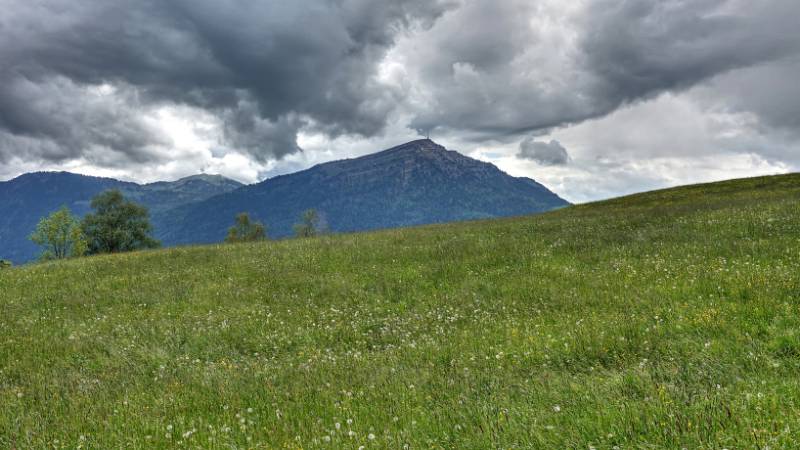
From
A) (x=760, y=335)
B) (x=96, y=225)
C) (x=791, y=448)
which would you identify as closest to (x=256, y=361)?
(x=791, y=448)

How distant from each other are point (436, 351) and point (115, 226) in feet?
320

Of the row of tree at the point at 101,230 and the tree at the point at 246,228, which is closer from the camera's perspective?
the row of tree at the point at 101,230

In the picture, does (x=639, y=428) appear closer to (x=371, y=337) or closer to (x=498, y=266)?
(x=371, y=337)

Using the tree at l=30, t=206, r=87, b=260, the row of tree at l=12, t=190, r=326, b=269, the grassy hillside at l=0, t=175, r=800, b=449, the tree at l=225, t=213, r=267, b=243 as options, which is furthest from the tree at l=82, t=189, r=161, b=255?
the grassy hillside at l=0, t=175, r=800, b=449

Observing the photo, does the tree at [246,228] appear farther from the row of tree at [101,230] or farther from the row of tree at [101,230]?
the row of tree at [101,230]

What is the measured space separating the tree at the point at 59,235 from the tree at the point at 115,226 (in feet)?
7.75

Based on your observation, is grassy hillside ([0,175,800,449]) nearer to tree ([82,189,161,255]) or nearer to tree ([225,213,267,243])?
tree ([82,189,161,255])

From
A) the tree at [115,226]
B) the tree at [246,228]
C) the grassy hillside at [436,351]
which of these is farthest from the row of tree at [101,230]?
the grassy hillside at [436,351]

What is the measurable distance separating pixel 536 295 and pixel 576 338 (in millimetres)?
3720

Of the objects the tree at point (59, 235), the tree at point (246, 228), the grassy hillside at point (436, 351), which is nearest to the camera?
the grassy hillside at point (436, 351)

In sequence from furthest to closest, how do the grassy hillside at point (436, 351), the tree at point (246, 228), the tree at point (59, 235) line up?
the tree at point (246, 228) → the tree at point (59, 235) → the grassy hillside at point (436, 351)

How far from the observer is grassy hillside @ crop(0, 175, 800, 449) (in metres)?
4.92

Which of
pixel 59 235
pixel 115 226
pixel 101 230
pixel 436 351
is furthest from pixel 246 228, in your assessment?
pixel 436 351

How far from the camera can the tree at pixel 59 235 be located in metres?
86.0
